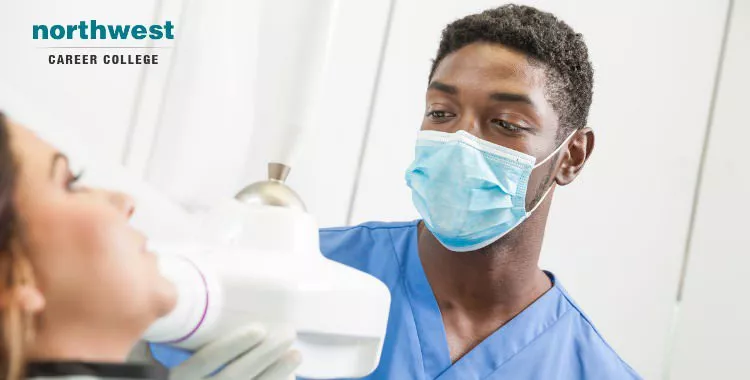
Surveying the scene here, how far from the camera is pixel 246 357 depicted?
1.80 feet

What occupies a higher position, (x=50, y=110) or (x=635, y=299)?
(x=50, y=110)

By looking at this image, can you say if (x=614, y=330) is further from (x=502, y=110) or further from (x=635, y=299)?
(x=502, y=110)

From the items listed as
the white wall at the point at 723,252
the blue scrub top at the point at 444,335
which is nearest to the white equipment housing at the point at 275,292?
the blue scrub top at the point at 444,335

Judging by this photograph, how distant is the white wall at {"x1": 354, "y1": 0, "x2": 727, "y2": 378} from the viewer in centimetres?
148

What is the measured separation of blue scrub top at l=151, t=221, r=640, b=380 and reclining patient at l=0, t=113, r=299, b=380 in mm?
551

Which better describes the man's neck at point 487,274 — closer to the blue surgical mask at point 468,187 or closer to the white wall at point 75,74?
the blue surgical mask at point 468,187

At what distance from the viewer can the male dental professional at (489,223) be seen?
0.95m

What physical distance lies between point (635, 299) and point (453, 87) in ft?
2.84

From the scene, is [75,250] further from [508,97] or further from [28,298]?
[508,97]

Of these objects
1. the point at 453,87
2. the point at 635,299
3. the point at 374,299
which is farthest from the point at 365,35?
the point at 635,299

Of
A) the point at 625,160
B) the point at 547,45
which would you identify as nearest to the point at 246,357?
the point at 547,45

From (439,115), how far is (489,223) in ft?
0.62

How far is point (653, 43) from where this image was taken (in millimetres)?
1513

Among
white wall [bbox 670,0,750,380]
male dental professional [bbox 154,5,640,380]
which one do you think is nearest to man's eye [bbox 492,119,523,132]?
male dental professional [bbox 154,5,640,380]
